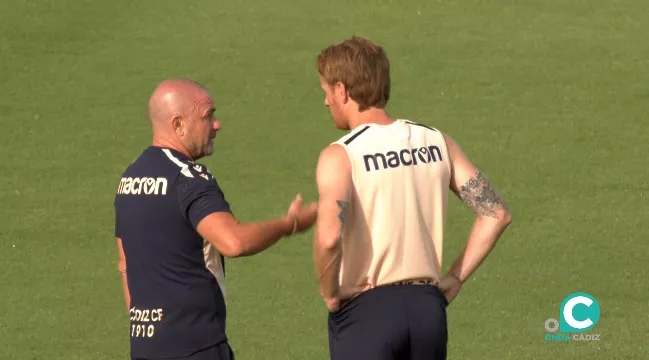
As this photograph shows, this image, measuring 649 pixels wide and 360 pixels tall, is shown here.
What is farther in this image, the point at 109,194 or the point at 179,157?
the point at 109,194

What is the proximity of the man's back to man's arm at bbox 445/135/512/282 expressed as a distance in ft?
0.61

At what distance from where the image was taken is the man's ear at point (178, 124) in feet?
17.8

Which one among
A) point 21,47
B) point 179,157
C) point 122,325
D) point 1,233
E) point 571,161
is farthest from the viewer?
point 21,47

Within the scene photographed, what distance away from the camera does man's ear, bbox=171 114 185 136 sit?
17.8ft

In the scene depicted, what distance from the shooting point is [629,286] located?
9758 mm

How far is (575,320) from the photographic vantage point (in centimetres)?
933

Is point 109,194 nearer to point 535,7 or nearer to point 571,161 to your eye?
point 571,161

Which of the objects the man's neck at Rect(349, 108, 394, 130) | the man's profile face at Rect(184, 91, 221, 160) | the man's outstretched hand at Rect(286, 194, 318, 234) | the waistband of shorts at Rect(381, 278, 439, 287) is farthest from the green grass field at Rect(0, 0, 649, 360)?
the man's neck at Rect(349, 108, 394, 130)

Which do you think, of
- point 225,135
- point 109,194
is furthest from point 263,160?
point 109,194

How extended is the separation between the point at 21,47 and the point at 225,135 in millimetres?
3089

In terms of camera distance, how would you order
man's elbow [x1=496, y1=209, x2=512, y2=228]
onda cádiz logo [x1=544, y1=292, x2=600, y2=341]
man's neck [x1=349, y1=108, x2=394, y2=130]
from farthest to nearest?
1. onda cádiz logo [x1=544, y1=292, x2=600, y2=341]
2. man's elbow [x1=496, y1=209, x2=512, y2=228]
3. man's neck [x1=349, y1=108, x2=394, y2=130]

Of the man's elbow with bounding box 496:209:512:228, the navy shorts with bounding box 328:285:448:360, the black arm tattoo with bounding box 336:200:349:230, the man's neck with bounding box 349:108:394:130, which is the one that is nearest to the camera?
the black arm tattoo with bounding box 336:200:349:230

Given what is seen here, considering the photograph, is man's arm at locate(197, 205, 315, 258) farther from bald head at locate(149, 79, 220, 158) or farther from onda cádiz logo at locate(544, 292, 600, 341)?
onda cádiz logo at locate(544, 292, 600, 341)

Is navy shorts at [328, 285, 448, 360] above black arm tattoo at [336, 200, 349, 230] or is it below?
below
